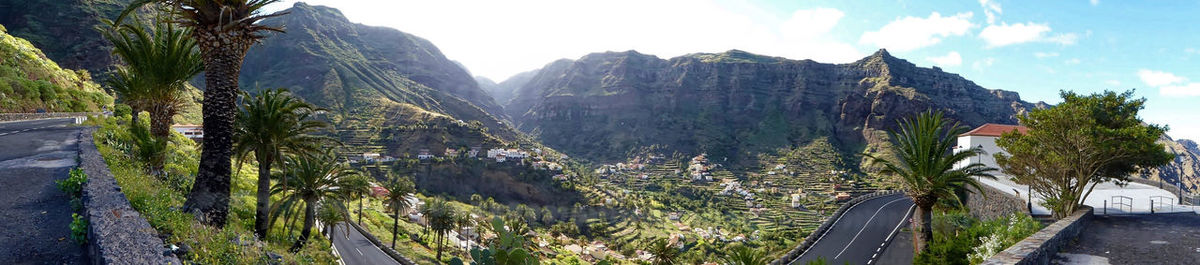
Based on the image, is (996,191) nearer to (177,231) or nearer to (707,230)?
(177,231)

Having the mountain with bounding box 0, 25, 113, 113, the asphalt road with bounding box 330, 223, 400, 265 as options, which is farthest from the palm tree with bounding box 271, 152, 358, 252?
the mountain with bounding box 0, 25, 113, 113

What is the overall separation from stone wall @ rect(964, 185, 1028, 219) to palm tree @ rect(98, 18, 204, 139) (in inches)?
1279

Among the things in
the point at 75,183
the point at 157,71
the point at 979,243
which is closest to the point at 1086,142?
the point at 979,243

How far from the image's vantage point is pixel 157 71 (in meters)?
15.5

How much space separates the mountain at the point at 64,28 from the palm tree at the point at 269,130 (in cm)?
10343

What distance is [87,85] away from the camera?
34.9 m

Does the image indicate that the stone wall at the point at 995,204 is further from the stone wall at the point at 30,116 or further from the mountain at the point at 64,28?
the mountain at the point at 64,28

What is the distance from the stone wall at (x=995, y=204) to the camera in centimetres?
2244

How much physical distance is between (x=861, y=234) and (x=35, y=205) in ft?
159

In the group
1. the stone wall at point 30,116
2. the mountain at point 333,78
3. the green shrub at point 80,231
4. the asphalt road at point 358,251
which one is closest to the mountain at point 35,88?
the stone wall at point 30,116

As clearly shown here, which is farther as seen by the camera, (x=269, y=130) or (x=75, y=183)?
(x=269, y=130)

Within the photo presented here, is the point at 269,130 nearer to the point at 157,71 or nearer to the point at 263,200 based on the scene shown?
the point at 263,200

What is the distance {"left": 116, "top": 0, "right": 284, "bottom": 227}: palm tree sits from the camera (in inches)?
374

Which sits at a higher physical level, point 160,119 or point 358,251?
point 160,119
